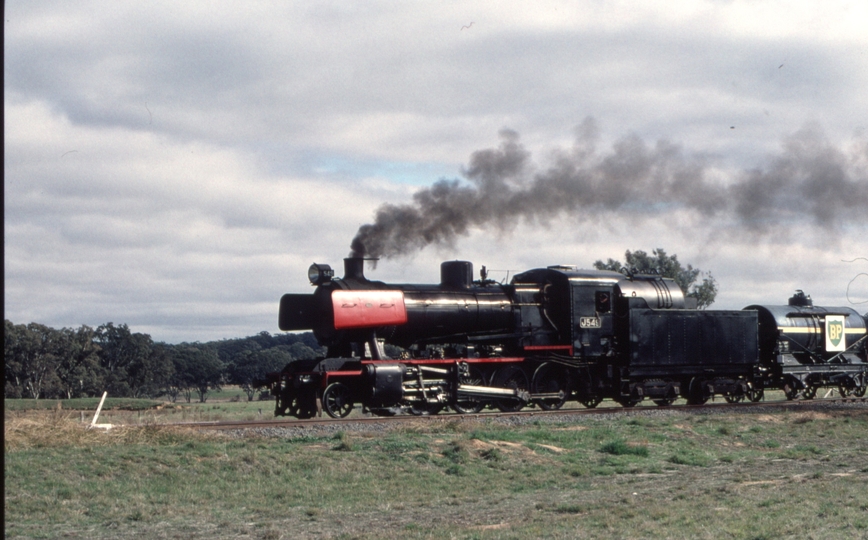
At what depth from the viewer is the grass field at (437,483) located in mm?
11039

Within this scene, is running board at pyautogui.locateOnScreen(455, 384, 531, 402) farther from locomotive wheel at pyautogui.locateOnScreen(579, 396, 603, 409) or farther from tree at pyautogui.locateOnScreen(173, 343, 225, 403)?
tree at pyautogui.locateOnScreen(173, 343, 225, 403)

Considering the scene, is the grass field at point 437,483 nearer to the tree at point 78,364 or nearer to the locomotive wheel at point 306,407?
the locomotive wheel at point 306,407

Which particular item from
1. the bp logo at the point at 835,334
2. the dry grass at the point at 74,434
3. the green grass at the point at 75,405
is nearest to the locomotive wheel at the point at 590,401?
the bp logo at the point at 835,334

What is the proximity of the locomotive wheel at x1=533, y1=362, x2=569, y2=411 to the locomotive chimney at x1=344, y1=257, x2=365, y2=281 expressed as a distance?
19.0 ft

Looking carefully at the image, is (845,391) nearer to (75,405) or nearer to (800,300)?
(800,300)

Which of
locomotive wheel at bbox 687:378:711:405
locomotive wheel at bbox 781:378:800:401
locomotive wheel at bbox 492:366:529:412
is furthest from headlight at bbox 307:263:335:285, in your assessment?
locomotive wheel at bbox 781:378:800:401

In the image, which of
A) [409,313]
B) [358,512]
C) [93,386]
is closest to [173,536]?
[358,512]

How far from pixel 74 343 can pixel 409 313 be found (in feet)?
203

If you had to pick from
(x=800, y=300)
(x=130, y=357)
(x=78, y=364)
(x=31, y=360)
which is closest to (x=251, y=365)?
(x=130, y=357)

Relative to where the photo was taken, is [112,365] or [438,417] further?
[112,365]

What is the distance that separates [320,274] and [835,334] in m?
20.8

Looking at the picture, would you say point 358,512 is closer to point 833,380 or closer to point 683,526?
point 683,526

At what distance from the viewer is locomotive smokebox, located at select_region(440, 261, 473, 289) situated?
2414 centimetres

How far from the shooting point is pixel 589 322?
1014 inches
